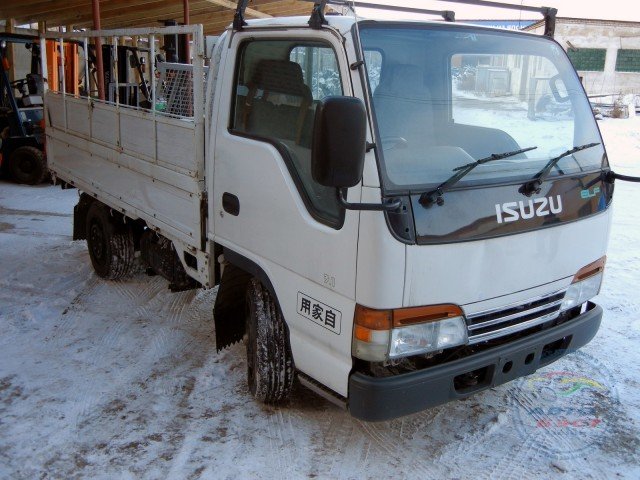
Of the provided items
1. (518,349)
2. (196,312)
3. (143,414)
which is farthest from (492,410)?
(196,312)

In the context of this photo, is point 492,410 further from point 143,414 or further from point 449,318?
point 143,414

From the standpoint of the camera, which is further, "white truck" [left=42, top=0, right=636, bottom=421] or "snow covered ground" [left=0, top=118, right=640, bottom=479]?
"snow covered ground" [left=0, top=118, right=640, bottom=479]

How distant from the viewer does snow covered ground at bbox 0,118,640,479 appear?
9.95 feet

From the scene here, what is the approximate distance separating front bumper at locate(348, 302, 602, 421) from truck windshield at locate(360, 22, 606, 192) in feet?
2.60

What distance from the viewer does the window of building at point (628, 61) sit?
2711cm

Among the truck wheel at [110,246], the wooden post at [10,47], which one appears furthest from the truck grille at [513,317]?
the wooden post at [10,47]

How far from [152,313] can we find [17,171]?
22.3ft

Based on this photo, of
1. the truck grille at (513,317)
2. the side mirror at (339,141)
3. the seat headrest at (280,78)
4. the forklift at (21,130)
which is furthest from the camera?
the forklift at (21,130)

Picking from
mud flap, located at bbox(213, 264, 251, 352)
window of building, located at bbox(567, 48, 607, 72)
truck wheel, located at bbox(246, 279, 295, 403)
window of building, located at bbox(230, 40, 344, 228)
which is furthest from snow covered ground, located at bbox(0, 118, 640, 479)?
window of building, located at bbox(567, 48, 607, 72)

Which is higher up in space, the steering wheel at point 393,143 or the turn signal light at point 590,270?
the steering wheel at point 393,143

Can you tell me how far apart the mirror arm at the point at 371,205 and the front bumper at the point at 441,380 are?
75cm

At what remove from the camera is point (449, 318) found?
105 inches

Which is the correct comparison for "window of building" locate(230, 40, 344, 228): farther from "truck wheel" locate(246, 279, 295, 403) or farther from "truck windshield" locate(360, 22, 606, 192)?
"truck wheel" locate(246, 279, 295, 403)

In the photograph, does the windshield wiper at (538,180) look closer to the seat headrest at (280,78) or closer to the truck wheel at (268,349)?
the seat headrest at (280,78)
